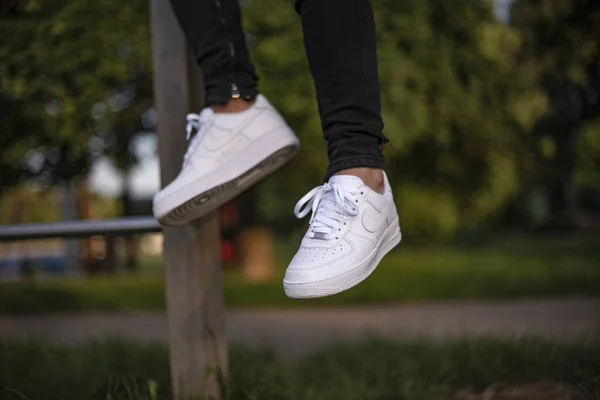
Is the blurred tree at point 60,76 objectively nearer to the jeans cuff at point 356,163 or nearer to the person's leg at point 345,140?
the person's leg at point 345,140

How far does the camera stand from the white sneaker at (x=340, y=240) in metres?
1.17

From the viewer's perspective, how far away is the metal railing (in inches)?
65.6

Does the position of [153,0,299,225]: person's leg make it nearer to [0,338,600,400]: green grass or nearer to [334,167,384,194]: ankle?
[334,167,384,194]: ankle

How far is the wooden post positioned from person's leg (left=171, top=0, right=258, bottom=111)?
0.82 ft

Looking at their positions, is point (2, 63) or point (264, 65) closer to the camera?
point (2, 63)

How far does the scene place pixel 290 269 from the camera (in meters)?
1.19

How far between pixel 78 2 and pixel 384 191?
1.12 m

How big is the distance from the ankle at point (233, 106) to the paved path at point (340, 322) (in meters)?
2.10

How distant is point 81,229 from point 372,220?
77cm

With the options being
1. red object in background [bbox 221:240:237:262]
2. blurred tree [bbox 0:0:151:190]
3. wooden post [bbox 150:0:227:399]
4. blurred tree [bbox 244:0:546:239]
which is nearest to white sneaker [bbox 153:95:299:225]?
wooden post [bbox 150:0:227:399]

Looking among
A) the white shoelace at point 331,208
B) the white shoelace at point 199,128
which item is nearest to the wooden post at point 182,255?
the white shoelace at point 199,128

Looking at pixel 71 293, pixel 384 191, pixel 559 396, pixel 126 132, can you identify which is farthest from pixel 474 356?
pixel 71 293

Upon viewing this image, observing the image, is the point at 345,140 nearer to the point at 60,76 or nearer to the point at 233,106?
the point at 233,106

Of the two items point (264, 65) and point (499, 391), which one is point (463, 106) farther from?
point (499, 391)
